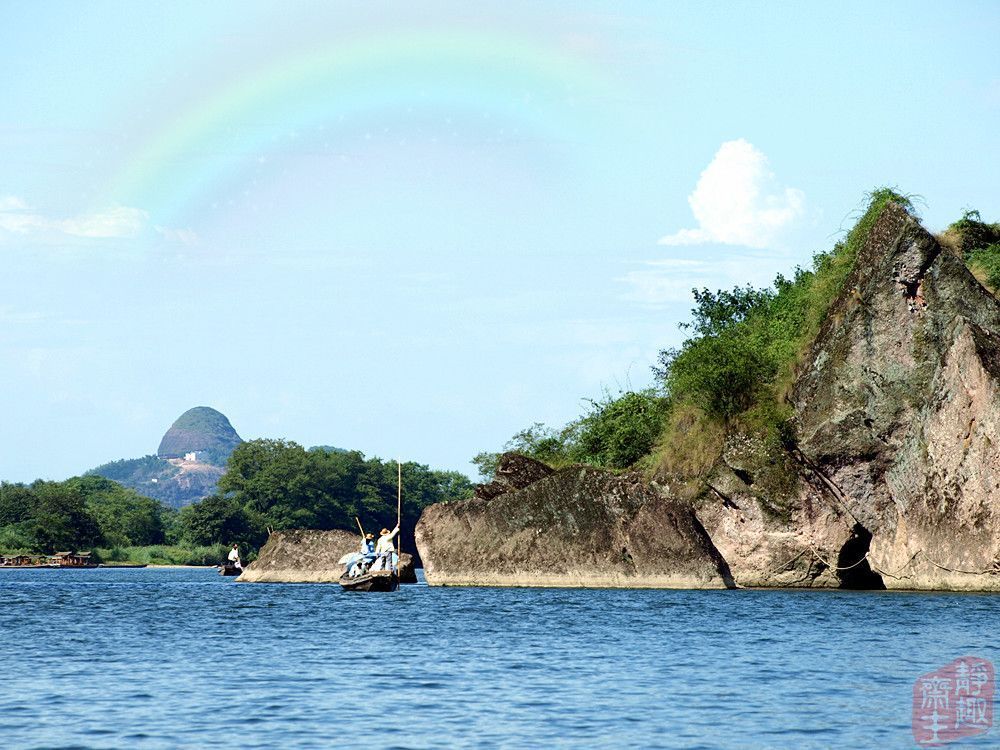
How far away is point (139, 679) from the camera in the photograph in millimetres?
22016

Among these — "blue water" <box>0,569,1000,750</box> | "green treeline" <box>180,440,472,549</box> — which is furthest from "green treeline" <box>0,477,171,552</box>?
"blue water" <box>0,569,1000,750</box>

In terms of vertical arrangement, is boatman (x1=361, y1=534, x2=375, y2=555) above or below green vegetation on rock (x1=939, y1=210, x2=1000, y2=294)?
below

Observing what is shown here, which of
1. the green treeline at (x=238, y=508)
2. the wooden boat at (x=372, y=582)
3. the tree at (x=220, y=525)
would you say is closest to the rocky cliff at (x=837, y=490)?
the wooden boat at (x=372, y=582)

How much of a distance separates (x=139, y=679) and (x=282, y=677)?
7.47 feet

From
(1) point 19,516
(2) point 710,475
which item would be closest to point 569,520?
(2) point 710,475

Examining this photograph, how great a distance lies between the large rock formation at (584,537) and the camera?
4528cm

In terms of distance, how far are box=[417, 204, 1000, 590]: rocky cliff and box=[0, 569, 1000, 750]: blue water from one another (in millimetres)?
3764

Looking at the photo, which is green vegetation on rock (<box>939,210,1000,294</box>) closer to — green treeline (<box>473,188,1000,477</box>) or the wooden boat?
green treeline (<box>473,188,1000,477</box>)

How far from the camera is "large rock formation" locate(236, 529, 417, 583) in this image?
5666cm

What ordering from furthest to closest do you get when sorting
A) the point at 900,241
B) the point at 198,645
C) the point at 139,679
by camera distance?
1. the point at 900,241
2. the point at 198,645
3. the point at 139,679

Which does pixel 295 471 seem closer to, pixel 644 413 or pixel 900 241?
pixel 644 413

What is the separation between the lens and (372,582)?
158 feet

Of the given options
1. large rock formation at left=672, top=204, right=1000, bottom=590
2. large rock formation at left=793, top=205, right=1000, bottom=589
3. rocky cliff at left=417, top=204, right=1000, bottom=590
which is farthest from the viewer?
rocky cliff at left=417, top=204, right=1000, bottom=590

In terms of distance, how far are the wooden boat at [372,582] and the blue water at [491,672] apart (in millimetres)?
7178
